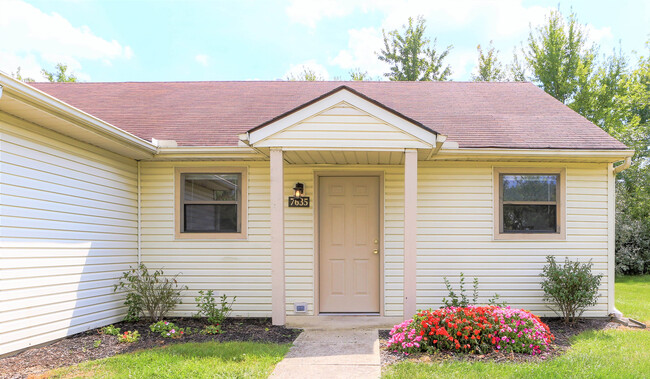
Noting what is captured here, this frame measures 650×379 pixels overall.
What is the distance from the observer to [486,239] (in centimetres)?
709

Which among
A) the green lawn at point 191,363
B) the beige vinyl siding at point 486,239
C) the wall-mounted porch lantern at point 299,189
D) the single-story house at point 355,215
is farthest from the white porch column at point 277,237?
the beige vinyl siding at point 486,239

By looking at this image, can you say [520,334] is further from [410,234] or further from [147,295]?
[147,295]

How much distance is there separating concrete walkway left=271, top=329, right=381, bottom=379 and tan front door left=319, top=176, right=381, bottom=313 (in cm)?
106

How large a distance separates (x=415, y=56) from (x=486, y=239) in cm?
1773

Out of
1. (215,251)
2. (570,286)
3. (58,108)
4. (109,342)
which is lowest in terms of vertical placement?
(109,342)

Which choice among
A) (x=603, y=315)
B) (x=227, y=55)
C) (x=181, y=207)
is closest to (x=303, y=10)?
(x=227, y=55)

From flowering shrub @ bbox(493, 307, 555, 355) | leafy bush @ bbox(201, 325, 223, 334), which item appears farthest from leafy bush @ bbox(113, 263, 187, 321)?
flowering shrub @ bbox(493, 307, 555, 355)

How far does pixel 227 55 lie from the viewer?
93.4 feet

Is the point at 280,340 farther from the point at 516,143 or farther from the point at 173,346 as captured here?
Result: the point at 516,143

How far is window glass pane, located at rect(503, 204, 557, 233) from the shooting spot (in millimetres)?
7129

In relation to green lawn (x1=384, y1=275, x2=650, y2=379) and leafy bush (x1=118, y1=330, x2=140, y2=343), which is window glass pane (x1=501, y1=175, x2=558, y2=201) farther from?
leafy bush (x1=118, y1=330, x2=140, y2=343)

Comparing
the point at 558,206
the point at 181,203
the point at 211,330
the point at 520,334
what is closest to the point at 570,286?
the point at 558,206

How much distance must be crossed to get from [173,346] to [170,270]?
6.98 ft

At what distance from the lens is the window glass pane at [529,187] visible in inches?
281
